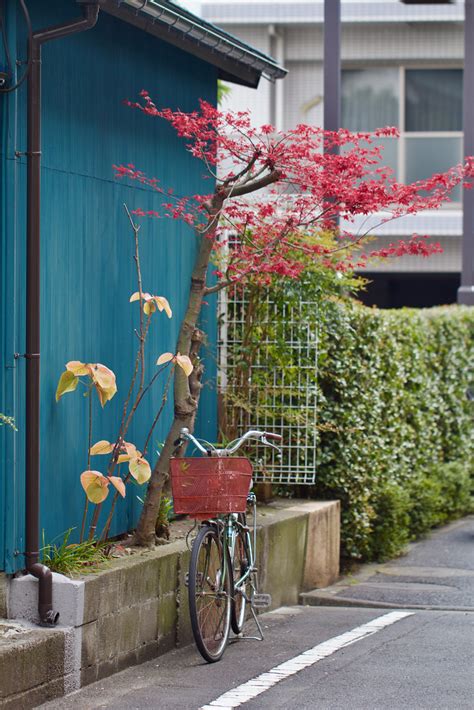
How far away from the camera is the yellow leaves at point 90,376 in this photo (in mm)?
6984

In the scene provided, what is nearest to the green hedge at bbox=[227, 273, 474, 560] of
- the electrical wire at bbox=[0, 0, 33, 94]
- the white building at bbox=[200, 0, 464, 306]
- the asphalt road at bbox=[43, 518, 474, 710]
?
the asphalt road at bbox=[43, 518, 474, 710]

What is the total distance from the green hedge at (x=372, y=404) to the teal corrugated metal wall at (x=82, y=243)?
4.12ft

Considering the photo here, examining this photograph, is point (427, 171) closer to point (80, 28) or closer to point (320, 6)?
point (320, 6)

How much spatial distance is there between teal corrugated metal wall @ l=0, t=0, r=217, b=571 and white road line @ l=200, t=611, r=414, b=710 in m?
1.34

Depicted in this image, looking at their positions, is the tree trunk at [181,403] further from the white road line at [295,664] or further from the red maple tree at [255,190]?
the white road line at [295,664]

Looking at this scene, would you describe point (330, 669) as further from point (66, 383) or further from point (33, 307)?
point (33, 307)

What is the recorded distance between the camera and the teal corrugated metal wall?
6.71m

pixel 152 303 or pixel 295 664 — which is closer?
pixel 295 664

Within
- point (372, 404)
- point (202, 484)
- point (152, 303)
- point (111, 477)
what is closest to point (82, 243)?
point (152, 303)

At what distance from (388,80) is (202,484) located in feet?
56.6

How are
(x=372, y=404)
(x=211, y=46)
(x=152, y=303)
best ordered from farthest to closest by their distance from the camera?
(x=372, y=404) < (x=211, y=46) < (x=152, y=303)

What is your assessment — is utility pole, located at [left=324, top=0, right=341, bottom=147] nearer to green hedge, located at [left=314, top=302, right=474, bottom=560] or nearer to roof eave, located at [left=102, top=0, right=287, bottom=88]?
roof eave, located at [left=102, top=0, right=287, bottom=88]

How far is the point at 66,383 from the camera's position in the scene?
6996 mm

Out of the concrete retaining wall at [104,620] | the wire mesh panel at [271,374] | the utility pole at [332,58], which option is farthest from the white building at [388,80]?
the concrete retaining wall at [104,620]
